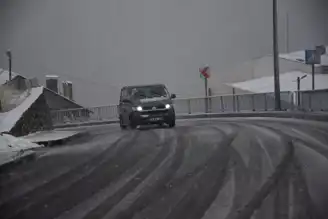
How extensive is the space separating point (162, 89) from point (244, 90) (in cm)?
1017

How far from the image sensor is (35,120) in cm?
1600

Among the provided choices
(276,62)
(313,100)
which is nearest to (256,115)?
(276,62)

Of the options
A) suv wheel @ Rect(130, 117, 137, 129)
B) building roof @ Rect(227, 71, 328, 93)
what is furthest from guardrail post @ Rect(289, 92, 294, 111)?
suv wheel @ Rect(130, 117, 137, 129)

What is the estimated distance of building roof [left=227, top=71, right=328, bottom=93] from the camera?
23.7 meters

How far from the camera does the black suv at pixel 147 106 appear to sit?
56.3 ft

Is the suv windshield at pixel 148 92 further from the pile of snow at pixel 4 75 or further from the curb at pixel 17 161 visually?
the curb at pixel 17 161

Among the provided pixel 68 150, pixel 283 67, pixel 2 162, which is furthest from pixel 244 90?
pixel 2 162

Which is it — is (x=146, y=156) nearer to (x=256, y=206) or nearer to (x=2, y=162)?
(x=2, y=162)

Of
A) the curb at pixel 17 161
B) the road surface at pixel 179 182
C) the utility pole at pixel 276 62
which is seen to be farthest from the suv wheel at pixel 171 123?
the curb at pixel 17 161

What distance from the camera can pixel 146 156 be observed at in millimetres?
9141

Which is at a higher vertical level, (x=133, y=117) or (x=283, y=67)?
(x=283, y=67)

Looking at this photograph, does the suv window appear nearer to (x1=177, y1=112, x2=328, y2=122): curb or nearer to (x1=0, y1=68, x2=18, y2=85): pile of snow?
(x1=0, y1=68, x2=18, y2=85): pile of snow

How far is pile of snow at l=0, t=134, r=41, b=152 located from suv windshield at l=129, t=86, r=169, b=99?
6.36 meters

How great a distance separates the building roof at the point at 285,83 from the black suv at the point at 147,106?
8.33 meters
